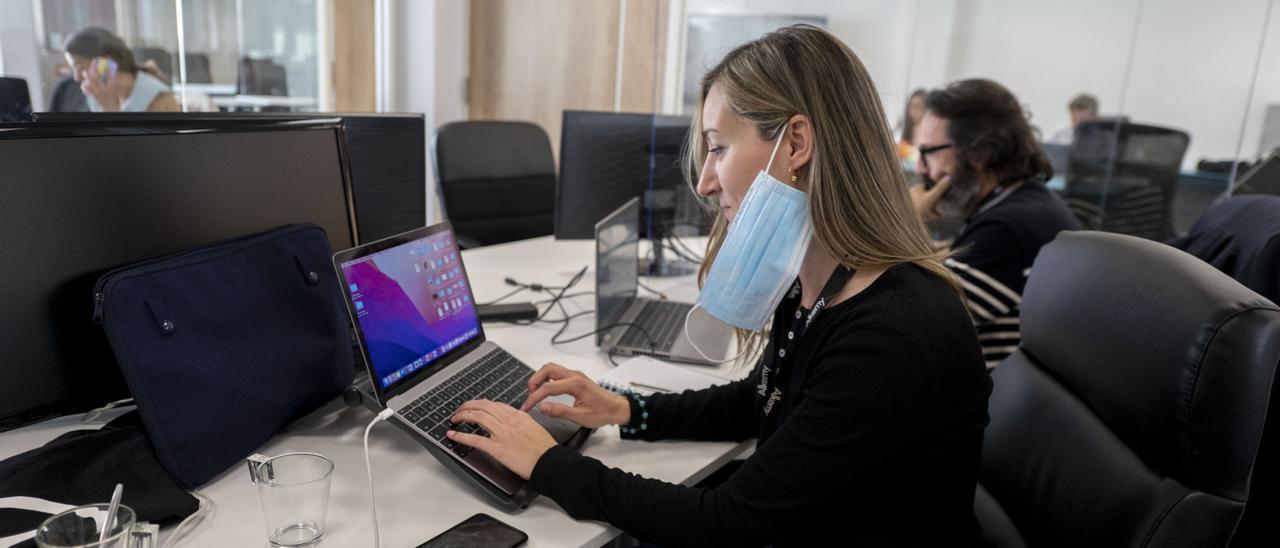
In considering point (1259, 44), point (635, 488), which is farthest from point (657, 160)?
point (1259, 44)

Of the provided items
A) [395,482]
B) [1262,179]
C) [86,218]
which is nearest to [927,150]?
[395,482]

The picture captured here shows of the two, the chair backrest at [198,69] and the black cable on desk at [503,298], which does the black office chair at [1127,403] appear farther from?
the chair backrest at [198,69]

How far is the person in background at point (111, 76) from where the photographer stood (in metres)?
3.04

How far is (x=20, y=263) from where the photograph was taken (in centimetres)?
94

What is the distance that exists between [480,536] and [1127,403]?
2.41 ft

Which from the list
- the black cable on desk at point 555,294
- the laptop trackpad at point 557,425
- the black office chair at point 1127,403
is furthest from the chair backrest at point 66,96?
the black office chair at point 1127,403

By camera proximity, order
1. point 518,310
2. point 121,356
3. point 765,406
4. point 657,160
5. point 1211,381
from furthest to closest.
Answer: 1. point 657,160
2. point 518,310
3. point 765,406
4. point 121,356
5. point 1211,381

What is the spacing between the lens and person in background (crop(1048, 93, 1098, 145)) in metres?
4.10

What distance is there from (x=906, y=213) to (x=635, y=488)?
0.49m

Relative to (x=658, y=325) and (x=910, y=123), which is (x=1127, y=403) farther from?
(x=910, y=123)

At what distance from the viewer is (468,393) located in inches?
46.8

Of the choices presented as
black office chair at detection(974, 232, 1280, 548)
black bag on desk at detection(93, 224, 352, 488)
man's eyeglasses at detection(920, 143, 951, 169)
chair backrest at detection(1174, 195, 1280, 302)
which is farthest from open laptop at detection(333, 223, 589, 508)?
man's eyeglasses at detection(920, 143, 951, 169)

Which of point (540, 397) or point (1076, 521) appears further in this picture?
point (540, 397)

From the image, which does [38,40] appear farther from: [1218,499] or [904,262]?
[1218,499]
